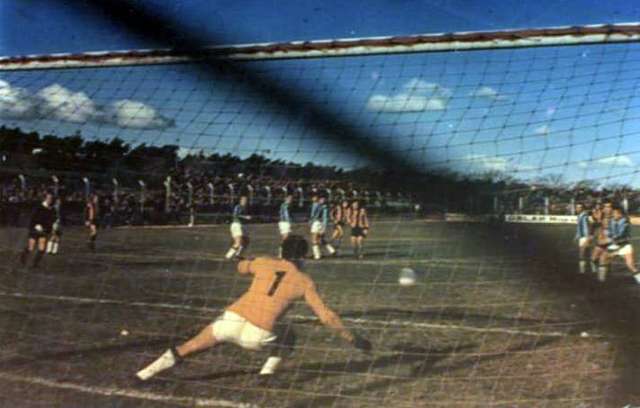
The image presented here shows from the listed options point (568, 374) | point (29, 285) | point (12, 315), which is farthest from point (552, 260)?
point (29, 285)

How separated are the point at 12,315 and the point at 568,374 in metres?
4.54

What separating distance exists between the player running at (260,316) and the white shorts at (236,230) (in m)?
1.83

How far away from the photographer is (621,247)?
8.20m

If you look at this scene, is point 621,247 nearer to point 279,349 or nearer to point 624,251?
point 624,251

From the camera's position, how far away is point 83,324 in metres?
5.22

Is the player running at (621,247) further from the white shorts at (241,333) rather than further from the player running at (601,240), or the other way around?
the white shorts at (241,333)

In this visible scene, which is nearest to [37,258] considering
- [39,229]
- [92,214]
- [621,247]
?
[39,229]

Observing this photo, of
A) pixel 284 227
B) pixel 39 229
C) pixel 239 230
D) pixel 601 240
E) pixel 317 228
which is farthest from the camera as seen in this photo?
pixel 39 229

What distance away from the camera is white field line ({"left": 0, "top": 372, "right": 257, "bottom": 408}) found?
3.41m

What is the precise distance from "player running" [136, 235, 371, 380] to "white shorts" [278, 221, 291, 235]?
694 millimetres

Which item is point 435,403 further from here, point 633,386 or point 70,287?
point 70,287

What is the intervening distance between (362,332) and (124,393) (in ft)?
6.40

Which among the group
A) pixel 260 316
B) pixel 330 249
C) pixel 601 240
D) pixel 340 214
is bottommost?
pixel 260 316

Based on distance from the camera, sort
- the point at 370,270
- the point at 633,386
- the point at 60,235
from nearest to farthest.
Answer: the point at 633,386
the point at 370,270
the point at 60,235
